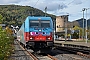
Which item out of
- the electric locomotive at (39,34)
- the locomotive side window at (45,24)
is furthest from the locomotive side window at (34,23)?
the locomotive side window at (45,24)

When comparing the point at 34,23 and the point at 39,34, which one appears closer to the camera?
the point at 39,34

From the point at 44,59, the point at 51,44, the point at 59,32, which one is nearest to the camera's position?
the point at 44,59

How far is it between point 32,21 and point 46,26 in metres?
1.41

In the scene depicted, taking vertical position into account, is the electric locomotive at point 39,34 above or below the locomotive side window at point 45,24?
below

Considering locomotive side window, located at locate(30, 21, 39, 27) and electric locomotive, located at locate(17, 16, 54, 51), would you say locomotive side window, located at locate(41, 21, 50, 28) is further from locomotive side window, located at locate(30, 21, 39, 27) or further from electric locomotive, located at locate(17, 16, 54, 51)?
locomotive side window, located at locate(30, 21, 39, 27)

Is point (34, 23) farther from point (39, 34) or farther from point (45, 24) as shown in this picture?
point (39, 34)

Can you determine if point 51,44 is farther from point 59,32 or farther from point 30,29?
Result: point 59,32

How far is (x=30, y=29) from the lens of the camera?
23.8 m

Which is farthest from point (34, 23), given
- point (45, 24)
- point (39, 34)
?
point (39, 34)

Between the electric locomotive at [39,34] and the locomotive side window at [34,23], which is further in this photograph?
the locomotive side window at [34,23]

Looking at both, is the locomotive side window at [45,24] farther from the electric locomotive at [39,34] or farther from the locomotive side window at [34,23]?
the locomotive side window at [34,23]

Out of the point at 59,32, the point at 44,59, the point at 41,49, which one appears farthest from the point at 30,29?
the point at 59,32

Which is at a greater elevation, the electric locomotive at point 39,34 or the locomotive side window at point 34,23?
the locomotive side window at point 34,23

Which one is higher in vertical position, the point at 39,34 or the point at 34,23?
the point at 34,23
